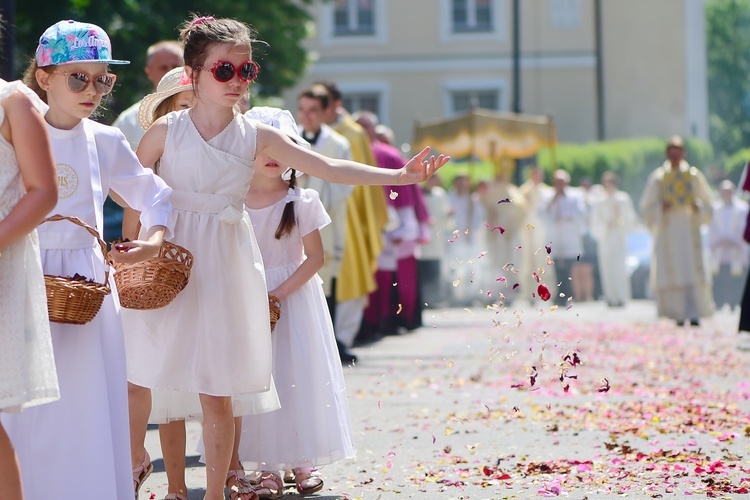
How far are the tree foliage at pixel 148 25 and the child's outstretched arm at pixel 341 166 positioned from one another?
36.2ft

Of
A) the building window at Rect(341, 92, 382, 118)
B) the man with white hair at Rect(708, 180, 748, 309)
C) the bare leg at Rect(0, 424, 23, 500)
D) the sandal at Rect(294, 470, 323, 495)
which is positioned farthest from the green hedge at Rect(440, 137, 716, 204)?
the bare leg at Rect(0, 424, 23, 500)

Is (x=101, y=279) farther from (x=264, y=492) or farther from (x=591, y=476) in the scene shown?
(x=591, y=476)

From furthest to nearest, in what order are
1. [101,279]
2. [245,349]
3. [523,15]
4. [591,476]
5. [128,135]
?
[523,15], [128,135], [591,476], [245,349], [101,279]

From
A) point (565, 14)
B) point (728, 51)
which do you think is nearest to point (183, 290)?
point (565, 14)

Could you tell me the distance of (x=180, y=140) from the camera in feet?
18.5

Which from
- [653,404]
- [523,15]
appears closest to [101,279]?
[653,404]

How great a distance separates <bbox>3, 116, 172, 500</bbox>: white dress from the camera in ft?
16.0

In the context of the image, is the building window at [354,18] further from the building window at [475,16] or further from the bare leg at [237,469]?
the bare leg at [237,469]

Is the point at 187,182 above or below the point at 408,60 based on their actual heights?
below

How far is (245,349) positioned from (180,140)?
797 millimetres

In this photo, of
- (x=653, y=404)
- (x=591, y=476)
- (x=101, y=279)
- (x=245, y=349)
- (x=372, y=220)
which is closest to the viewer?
(x=101, y=279)

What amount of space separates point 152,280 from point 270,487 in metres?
1.51

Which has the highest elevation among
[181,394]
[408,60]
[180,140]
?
[408,60]

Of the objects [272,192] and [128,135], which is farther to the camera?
[128,135]
